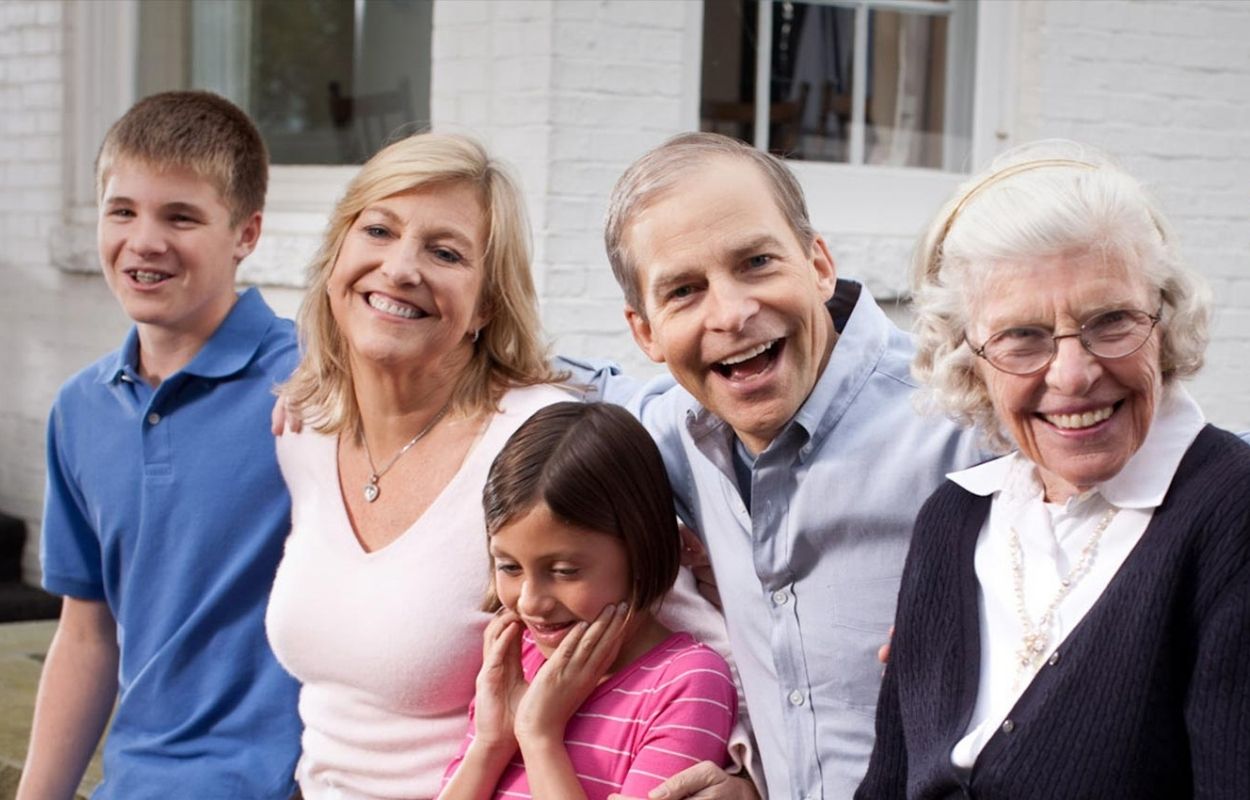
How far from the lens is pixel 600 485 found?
2.22 metres

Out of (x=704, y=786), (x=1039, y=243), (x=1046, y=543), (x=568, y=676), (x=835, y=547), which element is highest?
(x=1039, y=243)

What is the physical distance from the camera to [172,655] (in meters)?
2.67

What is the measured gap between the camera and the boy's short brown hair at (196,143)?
275 centimetres

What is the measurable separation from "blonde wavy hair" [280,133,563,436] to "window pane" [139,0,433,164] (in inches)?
104

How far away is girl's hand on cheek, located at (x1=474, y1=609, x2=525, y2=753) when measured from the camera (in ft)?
7.40

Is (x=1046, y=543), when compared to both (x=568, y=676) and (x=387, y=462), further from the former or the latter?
(x=387, y=462)

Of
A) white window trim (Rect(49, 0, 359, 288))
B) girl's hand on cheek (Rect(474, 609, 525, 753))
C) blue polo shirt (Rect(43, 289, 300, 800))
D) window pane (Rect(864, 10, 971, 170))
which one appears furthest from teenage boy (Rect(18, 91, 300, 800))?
white window trim (Rect(49, 0, 359, 288))

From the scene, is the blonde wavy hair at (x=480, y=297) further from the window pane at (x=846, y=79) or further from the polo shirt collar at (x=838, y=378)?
the window pane at (x=846, y=79)

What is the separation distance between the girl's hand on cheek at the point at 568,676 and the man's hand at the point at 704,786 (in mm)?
126

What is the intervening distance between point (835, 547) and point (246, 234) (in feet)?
4.07

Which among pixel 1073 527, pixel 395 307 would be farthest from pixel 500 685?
pixel 1073 527

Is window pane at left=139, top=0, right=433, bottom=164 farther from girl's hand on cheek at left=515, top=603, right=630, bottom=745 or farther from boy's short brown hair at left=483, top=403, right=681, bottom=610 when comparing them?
girl's hand on cheek at left=515, top=603, right=630, bottom=745

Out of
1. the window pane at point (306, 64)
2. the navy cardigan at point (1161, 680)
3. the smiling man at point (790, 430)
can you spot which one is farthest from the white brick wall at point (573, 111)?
the navy cardigan at point (1161, 680)

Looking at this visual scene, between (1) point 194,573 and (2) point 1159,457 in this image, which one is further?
(1) point 194,573
